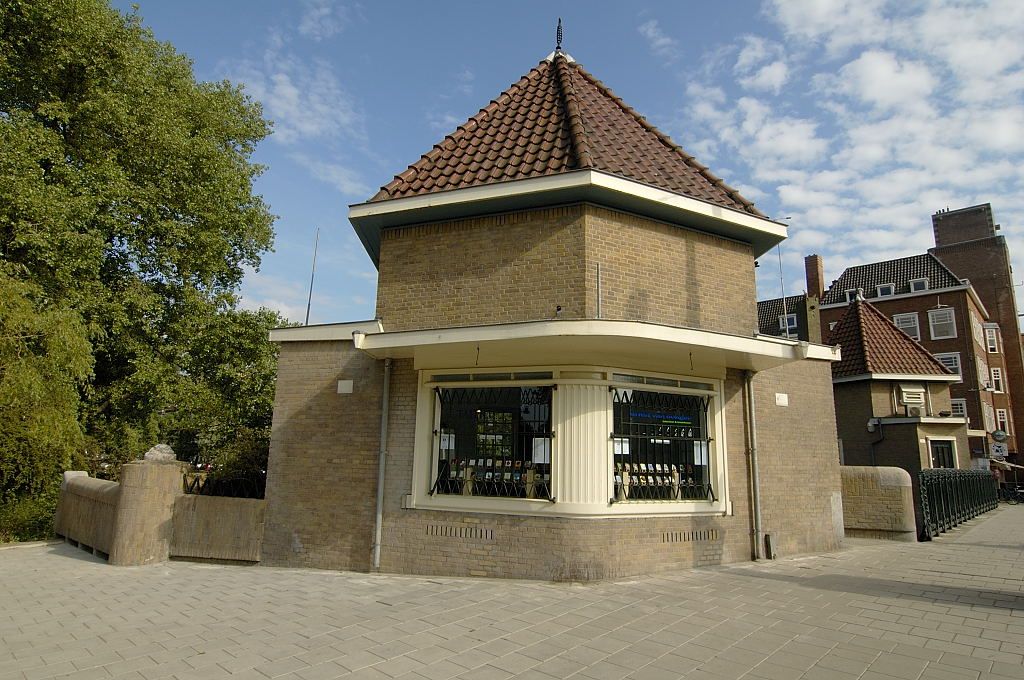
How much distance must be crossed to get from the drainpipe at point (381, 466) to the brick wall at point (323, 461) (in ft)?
0.49

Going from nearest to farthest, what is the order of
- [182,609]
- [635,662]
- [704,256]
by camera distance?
[635,662] → [182,609] → [704,256]

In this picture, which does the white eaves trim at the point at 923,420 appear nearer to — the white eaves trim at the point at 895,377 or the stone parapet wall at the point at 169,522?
the white eaves trim at the point at 895,377

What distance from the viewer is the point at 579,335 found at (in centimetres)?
762

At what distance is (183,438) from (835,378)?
24677 millimetres

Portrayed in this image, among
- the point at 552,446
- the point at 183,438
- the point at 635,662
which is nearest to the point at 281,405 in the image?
the point at 552,446

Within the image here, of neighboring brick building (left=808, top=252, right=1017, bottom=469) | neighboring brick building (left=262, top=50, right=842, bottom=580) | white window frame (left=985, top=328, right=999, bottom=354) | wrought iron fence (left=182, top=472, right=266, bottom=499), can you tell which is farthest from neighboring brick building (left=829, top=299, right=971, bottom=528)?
white window frame (left=985, top=328, right=999, bottom=354)

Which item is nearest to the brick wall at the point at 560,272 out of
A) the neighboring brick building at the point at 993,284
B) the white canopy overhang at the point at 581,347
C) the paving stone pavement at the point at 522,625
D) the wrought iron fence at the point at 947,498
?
the white canopy overhang at the point at 581,347

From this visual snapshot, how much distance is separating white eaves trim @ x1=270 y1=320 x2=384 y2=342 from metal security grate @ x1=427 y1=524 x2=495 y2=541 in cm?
338

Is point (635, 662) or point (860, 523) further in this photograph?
point (860, 523)

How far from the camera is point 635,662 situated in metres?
5.12

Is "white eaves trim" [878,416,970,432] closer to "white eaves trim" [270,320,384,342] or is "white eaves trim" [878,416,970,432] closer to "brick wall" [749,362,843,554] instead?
"brick wall" [749,362,843,554]

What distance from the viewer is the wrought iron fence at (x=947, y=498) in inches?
522

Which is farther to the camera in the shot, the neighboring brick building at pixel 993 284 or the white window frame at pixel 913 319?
the neighboring brick building at pixel 993 284

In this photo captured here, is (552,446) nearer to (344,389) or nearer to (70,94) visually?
(344,389)
